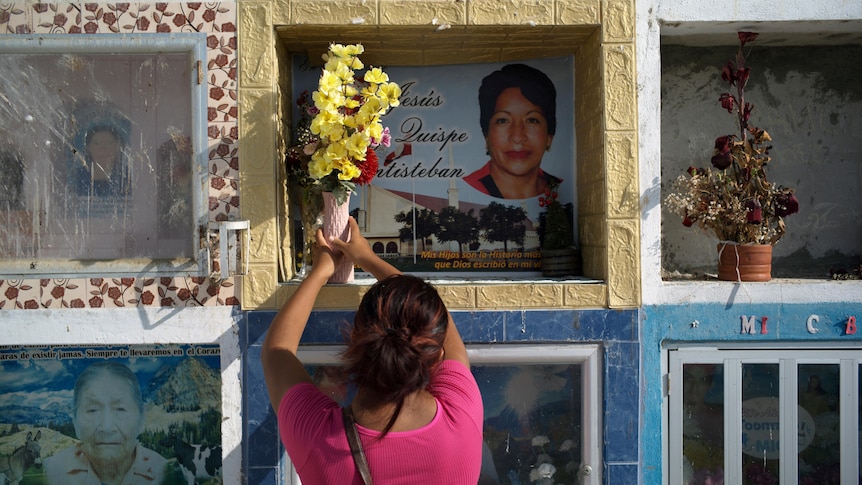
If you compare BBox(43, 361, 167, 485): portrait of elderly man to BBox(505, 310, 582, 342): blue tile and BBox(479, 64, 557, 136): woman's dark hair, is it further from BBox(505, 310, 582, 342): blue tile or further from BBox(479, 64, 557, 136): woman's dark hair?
BBox(479, 64, 557, 136): woman's dark hair

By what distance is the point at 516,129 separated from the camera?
4273 mm

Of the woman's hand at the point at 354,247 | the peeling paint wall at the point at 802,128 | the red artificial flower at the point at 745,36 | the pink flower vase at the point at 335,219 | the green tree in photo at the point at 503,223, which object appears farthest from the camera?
the peeling paint wall at the point at 802,128

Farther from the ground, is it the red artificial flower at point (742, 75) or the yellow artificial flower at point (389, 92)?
the red artificial flower at point (742, 75)

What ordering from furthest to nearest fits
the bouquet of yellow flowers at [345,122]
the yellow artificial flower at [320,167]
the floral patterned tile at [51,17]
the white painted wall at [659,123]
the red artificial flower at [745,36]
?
the red artificial flower at [745,36] → the white painted wall at [659,123] → the floral patterned tile at [51,17] → the yellow artificial flower at [320,167] → the bouquet of yellow flowers at [345,122]

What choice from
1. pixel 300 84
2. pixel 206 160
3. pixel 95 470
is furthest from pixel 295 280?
pixel 95 470

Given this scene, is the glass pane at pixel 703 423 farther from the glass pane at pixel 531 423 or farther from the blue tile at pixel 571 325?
the glass pane at pixel 531 423

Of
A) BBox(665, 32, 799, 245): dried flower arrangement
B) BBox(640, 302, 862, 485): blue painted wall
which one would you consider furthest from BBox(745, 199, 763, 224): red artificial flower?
BBox(640, 302, 862, 485): blue painted wall

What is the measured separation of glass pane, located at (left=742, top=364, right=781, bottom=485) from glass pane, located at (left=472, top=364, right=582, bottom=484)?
3.14 feet

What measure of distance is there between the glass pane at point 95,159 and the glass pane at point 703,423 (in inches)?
117

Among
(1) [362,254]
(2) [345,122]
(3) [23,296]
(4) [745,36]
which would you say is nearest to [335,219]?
(1) [362,254]

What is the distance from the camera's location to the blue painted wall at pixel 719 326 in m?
3.77

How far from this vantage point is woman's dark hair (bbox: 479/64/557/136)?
427cm

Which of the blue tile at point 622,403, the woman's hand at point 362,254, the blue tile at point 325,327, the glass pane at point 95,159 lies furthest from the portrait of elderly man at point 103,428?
the blue tile at point 622,403

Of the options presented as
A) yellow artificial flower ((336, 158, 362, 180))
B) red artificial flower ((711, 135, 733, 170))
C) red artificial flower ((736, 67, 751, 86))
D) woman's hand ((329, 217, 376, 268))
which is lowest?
woman's hand ((329, 217, 376, 268))
